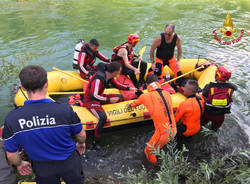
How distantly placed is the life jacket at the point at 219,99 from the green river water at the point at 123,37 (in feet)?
1.32

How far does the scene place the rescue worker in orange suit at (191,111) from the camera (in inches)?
129

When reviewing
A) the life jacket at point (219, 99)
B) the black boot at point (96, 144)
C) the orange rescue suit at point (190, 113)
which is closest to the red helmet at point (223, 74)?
the life jacket at point (219, 99)

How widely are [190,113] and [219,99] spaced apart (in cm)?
50

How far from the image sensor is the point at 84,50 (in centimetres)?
456

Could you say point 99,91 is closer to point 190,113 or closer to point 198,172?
point 190,113

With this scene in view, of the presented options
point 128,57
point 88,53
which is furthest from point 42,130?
point 128,57

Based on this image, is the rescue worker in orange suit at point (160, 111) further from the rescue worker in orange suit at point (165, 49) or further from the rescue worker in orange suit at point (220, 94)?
the rescue worker in orange suit at point (165, 49)

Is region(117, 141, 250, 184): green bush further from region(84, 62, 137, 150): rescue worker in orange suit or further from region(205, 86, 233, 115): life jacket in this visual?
region(84, 62, 137, 150): rescue worker in orange suit

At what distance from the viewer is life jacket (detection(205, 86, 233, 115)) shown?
3.26 metres

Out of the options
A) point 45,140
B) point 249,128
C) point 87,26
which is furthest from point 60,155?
point 87,26

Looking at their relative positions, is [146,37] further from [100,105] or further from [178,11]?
[100,105]

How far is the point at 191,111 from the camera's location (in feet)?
10.7

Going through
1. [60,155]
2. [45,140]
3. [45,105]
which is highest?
[45,105]

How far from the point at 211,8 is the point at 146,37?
7538 millimetres
